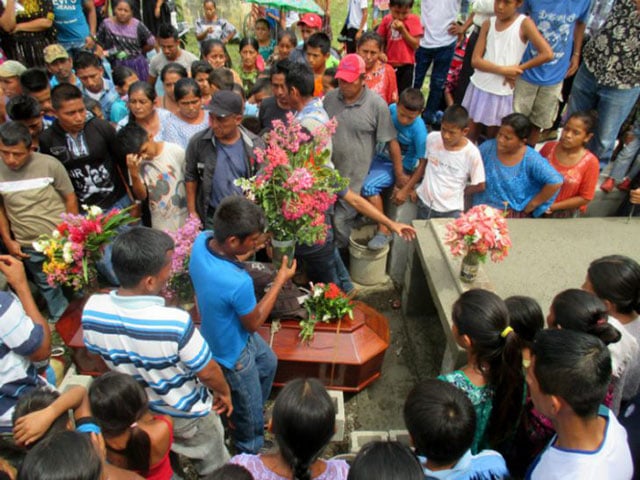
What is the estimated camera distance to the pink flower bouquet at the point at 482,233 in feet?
10.5

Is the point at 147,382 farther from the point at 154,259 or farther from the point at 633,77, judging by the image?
the point at 633,77

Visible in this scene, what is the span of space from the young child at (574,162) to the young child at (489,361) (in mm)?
2535

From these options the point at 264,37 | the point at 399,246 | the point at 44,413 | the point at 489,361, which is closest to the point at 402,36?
the point at 264,37

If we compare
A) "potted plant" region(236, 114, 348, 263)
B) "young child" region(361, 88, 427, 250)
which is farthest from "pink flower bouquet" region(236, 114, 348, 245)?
"young child" region(361, 88, 427, 250)

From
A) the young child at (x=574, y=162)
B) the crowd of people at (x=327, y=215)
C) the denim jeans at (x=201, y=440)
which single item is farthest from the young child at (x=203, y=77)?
the denim jeans at (x=201, y=440)

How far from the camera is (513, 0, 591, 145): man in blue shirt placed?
4969mm

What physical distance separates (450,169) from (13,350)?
3673 mm

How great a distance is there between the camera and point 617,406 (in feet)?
8.46

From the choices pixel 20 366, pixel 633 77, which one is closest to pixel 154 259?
pixel 20 366

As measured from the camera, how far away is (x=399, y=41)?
6.51 m

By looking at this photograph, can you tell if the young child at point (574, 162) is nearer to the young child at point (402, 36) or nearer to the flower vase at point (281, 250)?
the flower vase at point (281, 250)

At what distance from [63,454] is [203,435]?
4.32 feet

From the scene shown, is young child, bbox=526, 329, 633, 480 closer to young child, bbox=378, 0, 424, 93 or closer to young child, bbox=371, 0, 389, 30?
young child, bbox=378, 0, 424, 93

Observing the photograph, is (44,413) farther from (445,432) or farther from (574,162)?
(574,162)
